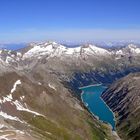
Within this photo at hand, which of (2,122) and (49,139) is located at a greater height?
(2,122)

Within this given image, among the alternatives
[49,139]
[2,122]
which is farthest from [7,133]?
[49,139]

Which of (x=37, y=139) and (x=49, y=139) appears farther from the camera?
(x=49, y=139)

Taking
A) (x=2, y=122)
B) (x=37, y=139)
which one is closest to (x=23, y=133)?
(x=37, y=139)

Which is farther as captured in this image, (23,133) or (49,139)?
(49,139)

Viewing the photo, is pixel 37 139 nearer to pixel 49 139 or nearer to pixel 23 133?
pixel 23 133

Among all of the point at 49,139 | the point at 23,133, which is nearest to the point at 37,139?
the point at 23,133

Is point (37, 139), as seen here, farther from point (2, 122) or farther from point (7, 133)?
point (2, 122)

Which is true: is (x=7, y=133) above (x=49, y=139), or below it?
above
